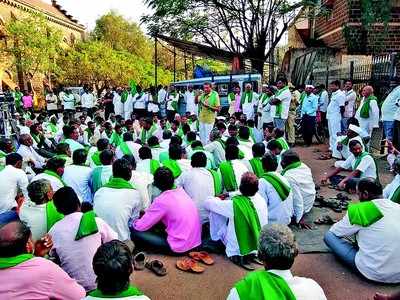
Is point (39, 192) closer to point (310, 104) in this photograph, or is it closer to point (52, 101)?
point (310, 104)

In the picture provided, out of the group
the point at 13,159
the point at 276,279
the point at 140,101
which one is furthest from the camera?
the point at 140,101

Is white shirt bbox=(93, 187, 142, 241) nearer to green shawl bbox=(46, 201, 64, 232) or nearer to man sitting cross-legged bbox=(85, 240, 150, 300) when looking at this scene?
green shawl bbox=(46, 201, 64, 232)

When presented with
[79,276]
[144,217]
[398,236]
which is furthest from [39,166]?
[398,236]

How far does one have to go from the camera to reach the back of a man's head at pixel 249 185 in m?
4.40

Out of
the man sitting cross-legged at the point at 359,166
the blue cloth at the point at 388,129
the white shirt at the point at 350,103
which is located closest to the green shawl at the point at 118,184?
the man sitting cross-legged at the point at 359,166

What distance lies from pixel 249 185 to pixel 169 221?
3.39ft

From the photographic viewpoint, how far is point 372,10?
13.1 m

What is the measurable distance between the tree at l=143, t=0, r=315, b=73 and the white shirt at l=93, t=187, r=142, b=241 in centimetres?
1694

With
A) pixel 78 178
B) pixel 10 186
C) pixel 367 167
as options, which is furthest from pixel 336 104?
pixel 10 186

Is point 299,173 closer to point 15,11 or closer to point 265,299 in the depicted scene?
point 265,299

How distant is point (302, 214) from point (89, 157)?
3.83 m

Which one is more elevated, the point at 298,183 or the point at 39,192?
the point at 39,192

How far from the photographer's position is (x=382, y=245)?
12.9 ft

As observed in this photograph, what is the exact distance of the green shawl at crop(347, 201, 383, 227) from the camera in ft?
12.8
